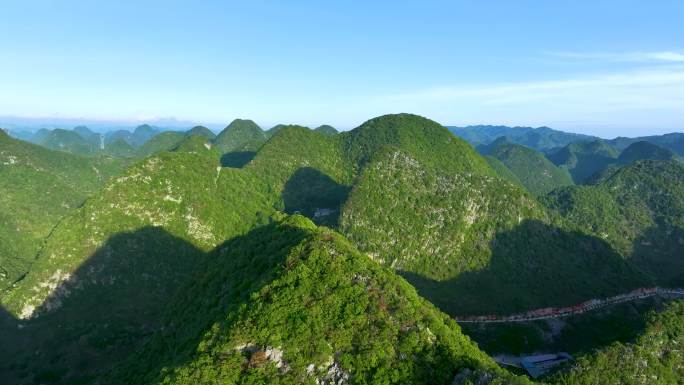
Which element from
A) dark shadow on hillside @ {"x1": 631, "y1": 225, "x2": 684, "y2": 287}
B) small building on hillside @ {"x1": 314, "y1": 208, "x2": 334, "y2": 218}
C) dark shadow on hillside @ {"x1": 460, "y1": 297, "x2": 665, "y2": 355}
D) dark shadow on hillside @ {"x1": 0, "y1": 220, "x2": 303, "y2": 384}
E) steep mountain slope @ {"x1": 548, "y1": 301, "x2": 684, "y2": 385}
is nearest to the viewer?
steep mountain slope @ {"x1": 548, "y1": 301, "x2": 684, "y2": 385}

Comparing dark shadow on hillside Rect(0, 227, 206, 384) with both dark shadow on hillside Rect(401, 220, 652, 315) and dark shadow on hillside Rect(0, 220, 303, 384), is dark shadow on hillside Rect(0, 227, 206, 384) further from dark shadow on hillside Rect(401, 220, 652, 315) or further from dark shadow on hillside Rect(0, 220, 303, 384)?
dark shadow on hillside Rect(401, 220, 652, 315)

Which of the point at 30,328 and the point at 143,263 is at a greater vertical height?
the point at 143,263

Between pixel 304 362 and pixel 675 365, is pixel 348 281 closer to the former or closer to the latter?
pixel 304 362

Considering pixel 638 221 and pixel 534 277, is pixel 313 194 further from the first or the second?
pixel 638 221

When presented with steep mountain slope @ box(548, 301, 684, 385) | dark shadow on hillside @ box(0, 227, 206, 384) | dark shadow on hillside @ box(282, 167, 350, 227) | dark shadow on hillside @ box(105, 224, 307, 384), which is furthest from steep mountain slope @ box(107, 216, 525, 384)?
dark shadow on hillside @ box(282, 167, 350, 227)

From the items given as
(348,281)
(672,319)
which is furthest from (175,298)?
(672,319)

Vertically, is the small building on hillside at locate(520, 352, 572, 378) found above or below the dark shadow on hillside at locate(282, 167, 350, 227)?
below

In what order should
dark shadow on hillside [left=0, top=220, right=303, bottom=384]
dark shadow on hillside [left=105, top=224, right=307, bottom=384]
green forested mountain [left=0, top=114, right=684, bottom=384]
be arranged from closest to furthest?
1. green forested mountain [left=0, top=114, right=684, bottom=384]
2. dark shadow on hillside [left=105, top=224, right=307, bottom=384]
3. dark shadow on hillside [left=0, top=220, right=303, bottom=384]
